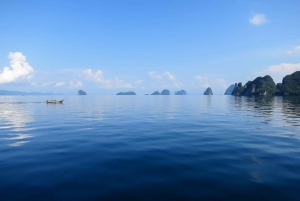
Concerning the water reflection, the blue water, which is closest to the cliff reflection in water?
the blue water

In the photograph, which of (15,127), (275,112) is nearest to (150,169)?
(15,127)

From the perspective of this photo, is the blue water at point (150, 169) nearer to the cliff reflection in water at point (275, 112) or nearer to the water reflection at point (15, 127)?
the water reflection at point (15, 127)

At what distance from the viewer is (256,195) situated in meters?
7.25

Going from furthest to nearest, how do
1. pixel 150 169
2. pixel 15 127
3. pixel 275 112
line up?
pixel 275 112 → pixel 15 127 → pixel 150 169

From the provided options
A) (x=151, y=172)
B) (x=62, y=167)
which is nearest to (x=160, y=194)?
(x=151, y=172)

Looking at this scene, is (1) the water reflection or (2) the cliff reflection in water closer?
(1) the water reflection

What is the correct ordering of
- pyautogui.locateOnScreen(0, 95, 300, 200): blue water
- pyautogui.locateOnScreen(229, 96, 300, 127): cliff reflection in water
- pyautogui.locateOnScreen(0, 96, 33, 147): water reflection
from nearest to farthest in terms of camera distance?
1. pyautogui.locateOnScreen(0, 95, 300, 200): blue water
2. pyautogui.locateOnScreen(0, 96, 33, 147): water reflection
3. pyautogui.locateOnScreen(229, 96, 300, 127): cliff reflection in water

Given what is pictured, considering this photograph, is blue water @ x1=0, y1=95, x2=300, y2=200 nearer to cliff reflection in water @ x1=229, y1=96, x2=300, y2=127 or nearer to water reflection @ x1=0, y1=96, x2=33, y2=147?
water reflection @ x1=0, y1=96, x2=33, y2=147

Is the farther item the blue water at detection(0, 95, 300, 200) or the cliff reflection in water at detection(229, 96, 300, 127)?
the cliff reflection in water at detection(229, 96, 300, 127)

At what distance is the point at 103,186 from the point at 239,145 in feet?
39.5

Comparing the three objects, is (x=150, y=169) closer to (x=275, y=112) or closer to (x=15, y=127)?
(x=15, y=127)

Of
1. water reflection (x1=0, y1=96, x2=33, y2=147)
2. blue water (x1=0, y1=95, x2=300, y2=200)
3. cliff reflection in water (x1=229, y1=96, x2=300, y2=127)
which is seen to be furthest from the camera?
cliff reflection in water (x1=229, y1=96, x2=300, y2=127)

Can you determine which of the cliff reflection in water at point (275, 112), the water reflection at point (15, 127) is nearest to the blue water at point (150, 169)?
the water reflection at point (15, 127)

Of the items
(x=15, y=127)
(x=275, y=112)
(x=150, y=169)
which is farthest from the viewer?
(x=275, y=112)
